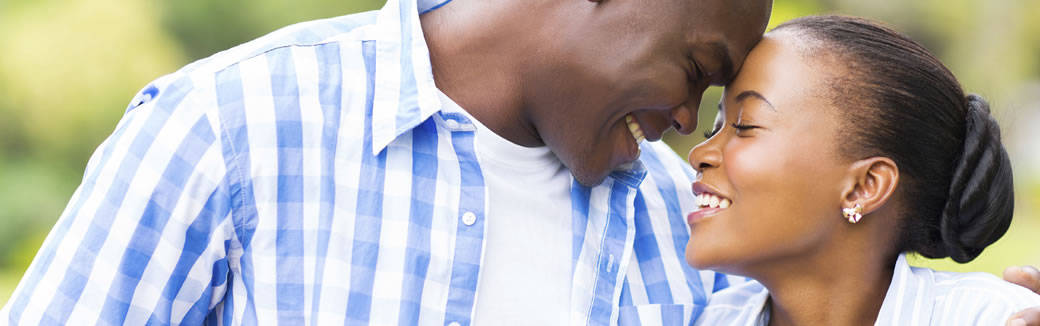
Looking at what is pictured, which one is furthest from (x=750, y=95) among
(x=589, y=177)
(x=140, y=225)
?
(x=140, y=225)

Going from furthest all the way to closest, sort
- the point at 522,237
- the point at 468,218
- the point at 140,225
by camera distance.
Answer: the point at 522,237
the point at 468,218
the point at 140,225

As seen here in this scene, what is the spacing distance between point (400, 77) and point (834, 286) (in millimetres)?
776

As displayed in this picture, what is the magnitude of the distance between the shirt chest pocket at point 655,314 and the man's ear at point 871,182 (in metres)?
0.34

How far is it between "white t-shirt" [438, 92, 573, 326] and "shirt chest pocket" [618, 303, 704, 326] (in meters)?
0.12

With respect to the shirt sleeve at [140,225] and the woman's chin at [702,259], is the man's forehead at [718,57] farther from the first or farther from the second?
the shirt sleeve at [140,225]

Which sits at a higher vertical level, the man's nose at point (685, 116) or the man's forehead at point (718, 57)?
the man's forehead at point (718, 57)

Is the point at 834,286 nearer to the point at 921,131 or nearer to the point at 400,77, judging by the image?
the point at 921,131

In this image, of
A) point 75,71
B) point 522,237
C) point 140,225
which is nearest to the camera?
point 140,225

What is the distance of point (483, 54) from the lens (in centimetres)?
164

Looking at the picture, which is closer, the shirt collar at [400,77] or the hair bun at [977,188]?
the shirt collar at [400,77]

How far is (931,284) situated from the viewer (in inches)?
66.1

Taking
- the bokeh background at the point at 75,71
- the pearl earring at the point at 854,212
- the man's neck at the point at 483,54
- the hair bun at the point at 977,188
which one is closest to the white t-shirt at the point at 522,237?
the man's neck at the point at 483,54

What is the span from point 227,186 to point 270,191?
0.06 metres

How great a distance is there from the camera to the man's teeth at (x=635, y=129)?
1.72m
